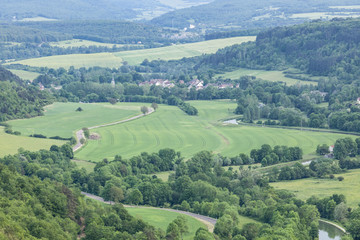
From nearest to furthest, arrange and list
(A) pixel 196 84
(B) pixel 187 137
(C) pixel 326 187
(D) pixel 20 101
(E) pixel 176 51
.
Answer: (C) pixel 326 187
(B) pixel 187 137
(D) pixel 20 101
(A) pixel 196 84
(E) pixel 176 51

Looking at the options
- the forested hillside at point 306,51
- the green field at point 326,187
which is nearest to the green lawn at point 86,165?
the green field at point 326,187

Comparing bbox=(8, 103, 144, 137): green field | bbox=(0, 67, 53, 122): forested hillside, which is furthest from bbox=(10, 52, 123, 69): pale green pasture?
bbox=(8, 103, 144, 137): green field

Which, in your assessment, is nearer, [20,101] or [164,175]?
[164,175]

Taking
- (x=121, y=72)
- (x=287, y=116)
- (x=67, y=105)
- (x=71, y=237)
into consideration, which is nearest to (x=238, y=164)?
(x=287, y=116)

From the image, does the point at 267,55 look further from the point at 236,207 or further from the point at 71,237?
the point at 71,237

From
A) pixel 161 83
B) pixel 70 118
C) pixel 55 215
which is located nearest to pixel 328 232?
pixel 55 215

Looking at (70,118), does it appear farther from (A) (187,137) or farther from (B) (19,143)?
(B) (19,143)
